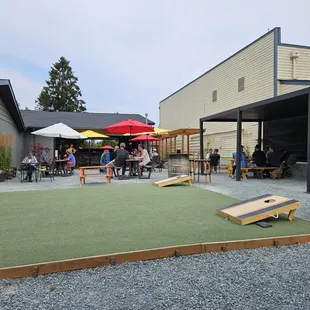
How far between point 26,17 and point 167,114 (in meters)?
13.8

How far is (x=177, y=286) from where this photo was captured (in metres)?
2.42

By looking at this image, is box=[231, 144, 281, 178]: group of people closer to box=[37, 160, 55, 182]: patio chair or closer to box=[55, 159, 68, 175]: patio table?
box=[37, 160, 55, 182]: patio chair

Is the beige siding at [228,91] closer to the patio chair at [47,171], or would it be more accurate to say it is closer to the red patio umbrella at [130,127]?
the red patio umbrella at [130,127]

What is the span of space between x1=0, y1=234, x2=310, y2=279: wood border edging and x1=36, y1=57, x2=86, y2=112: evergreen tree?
136 feet

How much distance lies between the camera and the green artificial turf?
3.12 metres

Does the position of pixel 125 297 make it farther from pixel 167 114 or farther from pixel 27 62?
pixel 27 62

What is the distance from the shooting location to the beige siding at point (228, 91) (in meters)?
12.4

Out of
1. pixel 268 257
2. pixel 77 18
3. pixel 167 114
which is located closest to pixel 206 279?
pixel 268 257

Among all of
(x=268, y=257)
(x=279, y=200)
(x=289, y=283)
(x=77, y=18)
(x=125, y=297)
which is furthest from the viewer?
(x=77, y=18)

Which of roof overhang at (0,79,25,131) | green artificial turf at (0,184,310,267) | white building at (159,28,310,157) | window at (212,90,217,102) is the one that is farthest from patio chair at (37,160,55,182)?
window at (212,90,217,102)

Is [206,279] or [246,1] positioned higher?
[246,1]

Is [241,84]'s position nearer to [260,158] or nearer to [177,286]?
[260,158]

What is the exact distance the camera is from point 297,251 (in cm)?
322

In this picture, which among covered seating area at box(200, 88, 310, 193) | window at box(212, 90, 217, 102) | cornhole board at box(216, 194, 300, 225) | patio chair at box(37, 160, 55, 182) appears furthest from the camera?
window at box(212, 90, 217, 102)
